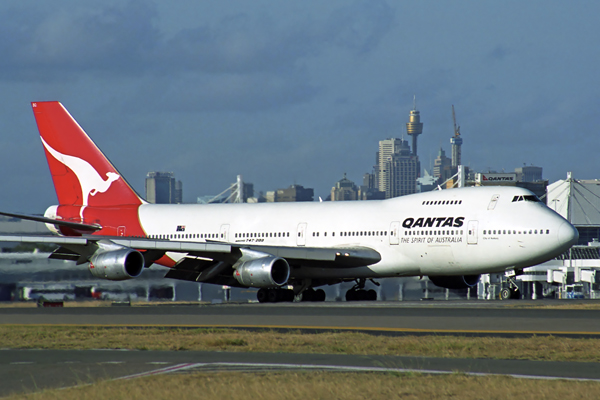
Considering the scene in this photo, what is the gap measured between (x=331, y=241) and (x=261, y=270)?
4.88 m

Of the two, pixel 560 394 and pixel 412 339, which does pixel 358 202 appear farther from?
pixel 560 394

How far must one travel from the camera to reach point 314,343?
15492 millimetres

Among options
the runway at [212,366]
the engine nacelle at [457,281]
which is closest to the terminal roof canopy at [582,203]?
the engine nacelle at [457,281]

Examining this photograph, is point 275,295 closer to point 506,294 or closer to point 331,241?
point 331,241

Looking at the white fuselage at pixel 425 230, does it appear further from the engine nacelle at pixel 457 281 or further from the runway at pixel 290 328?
the runway at pixel 290 328

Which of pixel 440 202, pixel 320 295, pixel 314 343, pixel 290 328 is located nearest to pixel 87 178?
pixel 320 295

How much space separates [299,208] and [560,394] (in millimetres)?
28366

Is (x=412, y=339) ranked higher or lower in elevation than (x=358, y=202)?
lower

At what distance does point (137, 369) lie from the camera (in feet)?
38.8

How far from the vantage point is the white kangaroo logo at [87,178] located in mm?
42219

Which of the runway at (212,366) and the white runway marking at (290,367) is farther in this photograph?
the runway at (212,366)

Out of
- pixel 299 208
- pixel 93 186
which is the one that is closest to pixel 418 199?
pixel 299 208

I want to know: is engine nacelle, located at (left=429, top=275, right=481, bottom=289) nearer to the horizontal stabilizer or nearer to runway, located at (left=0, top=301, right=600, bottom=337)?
runway, located at (left=0, top=301, right=600, bottom=337)

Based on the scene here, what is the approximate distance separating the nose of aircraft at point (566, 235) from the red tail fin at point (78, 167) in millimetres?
20592
